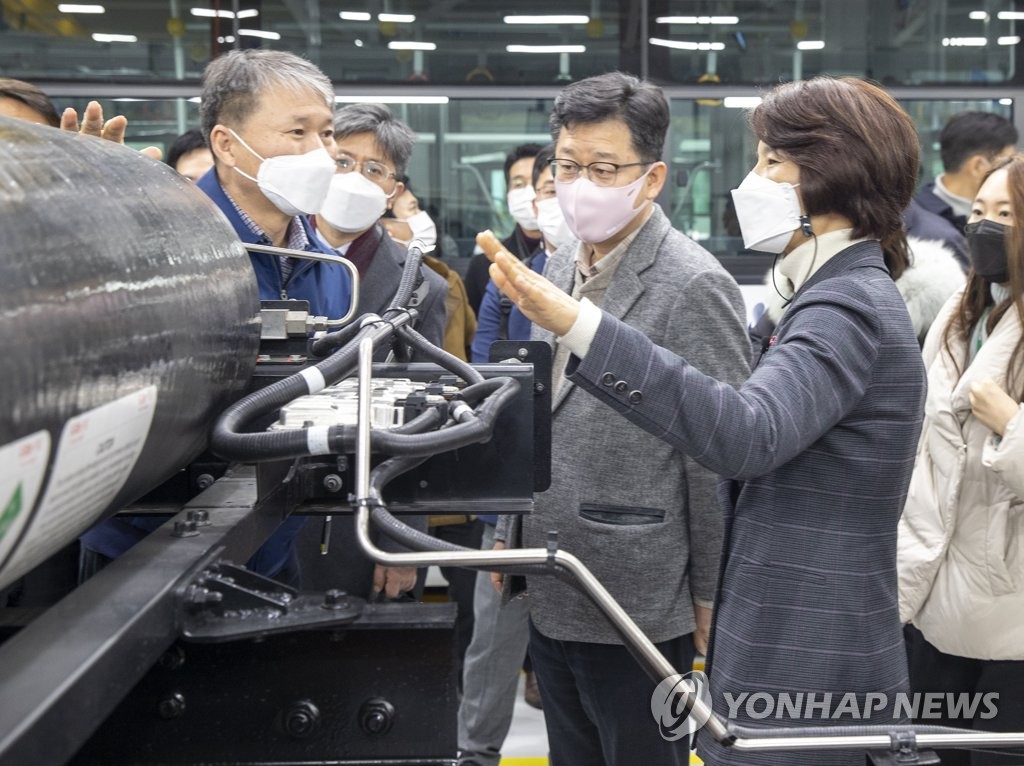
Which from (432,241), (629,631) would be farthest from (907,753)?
(432,241)

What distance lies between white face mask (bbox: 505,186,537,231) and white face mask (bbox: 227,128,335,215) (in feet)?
6.71

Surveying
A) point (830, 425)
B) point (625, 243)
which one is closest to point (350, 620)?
point (830, 425)

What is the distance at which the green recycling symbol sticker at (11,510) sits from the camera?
0.84 m

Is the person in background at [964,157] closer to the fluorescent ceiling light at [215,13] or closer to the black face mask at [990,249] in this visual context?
the black face mask at [990,249]

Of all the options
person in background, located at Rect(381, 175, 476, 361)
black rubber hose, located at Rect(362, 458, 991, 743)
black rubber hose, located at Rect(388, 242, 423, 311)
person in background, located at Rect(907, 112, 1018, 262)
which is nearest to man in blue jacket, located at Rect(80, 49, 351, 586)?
black rubber hose, located at Rect(388, 242, 423, 311)

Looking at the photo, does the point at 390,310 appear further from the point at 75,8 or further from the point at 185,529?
the point at 75,8

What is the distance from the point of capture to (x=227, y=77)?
2389 mm

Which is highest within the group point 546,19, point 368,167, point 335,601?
point 546,19

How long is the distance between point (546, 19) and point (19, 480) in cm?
379

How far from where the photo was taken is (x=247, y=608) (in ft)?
3.45

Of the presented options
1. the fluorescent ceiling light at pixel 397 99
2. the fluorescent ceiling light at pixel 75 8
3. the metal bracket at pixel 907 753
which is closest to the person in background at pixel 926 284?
the fluorescent ceiling light at pixel 397 99

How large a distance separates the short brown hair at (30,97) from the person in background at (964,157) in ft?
9.83

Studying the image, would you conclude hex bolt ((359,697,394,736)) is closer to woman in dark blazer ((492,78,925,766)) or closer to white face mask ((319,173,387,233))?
woman in dark blazer ((492,78,925,766))

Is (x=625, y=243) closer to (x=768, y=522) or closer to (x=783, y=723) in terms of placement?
(x=768, y=522)
